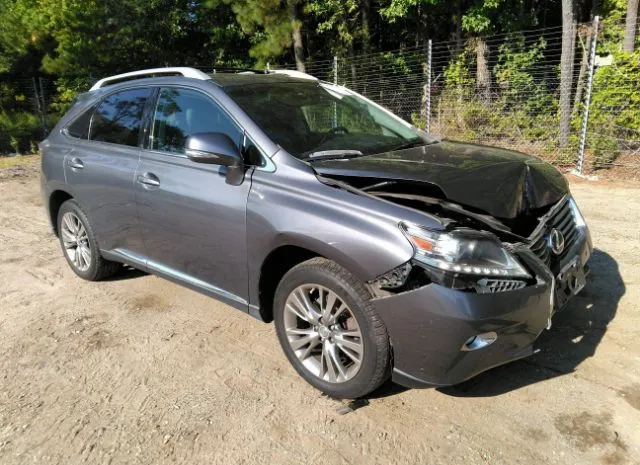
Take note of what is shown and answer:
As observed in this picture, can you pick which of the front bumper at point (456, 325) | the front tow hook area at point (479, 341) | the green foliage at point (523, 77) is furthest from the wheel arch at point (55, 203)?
the green foliage at point (523, 77)

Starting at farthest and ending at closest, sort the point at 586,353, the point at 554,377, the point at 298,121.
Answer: the point at 298,121 < the point at 586,353 < the point at 554,377

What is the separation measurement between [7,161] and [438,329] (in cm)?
1490

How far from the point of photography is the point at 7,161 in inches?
571

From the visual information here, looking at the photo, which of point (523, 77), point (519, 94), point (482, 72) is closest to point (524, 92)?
point (519, 94)

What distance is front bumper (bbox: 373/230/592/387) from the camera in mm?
2627

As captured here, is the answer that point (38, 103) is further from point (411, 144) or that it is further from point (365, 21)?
point (411, 144)

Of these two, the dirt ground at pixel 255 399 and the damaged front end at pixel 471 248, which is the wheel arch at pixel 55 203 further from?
the damaged front end at pixel 471 248

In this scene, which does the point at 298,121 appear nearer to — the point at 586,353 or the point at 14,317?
the point at 586,353

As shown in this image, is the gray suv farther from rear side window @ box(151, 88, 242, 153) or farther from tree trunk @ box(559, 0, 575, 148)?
tree trunk @ box(559, 0, 575, 148)

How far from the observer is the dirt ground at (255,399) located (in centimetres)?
276

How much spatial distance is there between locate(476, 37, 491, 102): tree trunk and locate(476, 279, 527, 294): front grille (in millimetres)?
10273

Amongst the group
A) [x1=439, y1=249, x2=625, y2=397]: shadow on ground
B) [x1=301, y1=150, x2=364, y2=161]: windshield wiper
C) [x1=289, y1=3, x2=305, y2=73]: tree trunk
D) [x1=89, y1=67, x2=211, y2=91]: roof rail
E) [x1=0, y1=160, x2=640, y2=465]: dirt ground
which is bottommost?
[x1=0, y1=160, x2=640, y2=465]: dirt ground

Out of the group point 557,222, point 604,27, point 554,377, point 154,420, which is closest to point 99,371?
point 154,420

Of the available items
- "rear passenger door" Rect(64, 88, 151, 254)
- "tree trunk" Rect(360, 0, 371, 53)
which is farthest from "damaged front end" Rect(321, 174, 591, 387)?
"tree trunk" Rect(360, 0, 371, 53)
